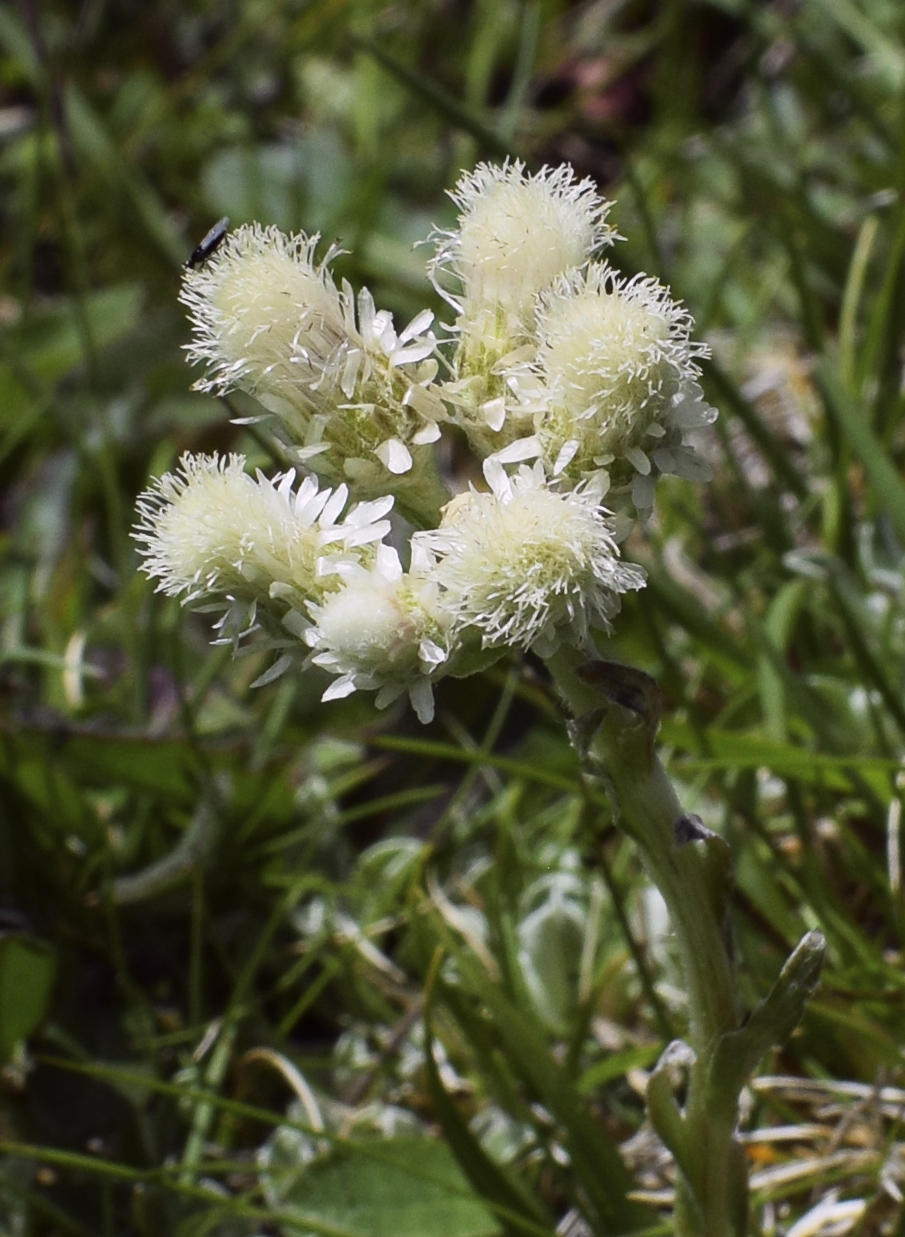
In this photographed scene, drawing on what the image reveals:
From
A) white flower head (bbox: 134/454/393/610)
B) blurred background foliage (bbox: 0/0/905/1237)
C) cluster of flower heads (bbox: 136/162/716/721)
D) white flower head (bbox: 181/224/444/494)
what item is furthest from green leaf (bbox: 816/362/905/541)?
white flower head (bbox: 134/454/393/610)

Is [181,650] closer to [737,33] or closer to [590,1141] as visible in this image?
[590,1141]

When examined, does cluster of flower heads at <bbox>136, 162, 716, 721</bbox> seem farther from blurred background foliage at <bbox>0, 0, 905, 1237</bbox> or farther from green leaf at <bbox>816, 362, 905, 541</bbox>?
green leaf at <bbox>816, 362, 905, 541</bbox>

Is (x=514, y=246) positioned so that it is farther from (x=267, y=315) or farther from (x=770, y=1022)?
(x=770, y=1022)

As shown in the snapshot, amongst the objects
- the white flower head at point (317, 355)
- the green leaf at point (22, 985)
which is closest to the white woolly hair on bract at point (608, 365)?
the white flower head at point (317, 355)

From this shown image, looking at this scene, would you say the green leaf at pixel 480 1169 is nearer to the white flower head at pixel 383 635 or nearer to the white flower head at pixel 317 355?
the white flower head at pixel 383 635

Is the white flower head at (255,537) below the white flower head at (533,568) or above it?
above

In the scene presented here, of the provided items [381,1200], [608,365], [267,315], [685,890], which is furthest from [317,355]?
[381,1200]
